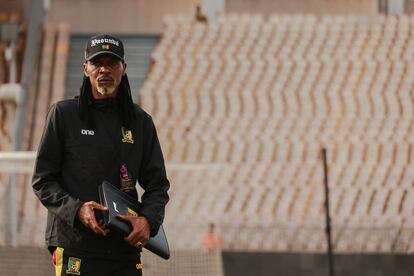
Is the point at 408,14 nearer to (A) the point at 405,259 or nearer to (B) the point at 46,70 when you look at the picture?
(B) the point at 46,70

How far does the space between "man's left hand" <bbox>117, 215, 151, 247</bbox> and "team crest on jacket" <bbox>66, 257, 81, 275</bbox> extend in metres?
0.19

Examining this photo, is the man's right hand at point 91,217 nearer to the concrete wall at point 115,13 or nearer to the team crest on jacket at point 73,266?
the team crest on jacket at point 73,266

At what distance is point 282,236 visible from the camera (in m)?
13.3

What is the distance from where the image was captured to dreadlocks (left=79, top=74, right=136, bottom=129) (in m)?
3.70

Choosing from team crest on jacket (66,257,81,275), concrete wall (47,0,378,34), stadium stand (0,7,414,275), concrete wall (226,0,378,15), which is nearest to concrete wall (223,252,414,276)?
stadium stand (0,7,414,275)

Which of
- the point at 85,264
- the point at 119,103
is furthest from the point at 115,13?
the point at 85,264

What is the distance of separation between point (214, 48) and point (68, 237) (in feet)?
51.4

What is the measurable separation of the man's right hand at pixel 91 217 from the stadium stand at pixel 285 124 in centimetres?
870

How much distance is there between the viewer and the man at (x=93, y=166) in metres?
3.63

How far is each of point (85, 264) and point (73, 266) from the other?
39mm

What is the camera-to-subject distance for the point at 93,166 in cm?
366

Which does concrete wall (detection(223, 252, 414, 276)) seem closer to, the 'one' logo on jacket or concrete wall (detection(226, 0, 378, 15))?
the 'one' logo on jacket

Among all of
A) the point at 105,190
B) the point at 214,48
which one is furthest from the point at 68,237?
the point at 214,48

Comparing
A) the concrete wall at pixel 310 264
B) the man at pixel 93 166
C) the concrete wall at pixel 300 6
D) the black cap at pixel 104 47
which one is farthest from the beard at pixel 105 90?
the concrete wall at pixel 300 6
